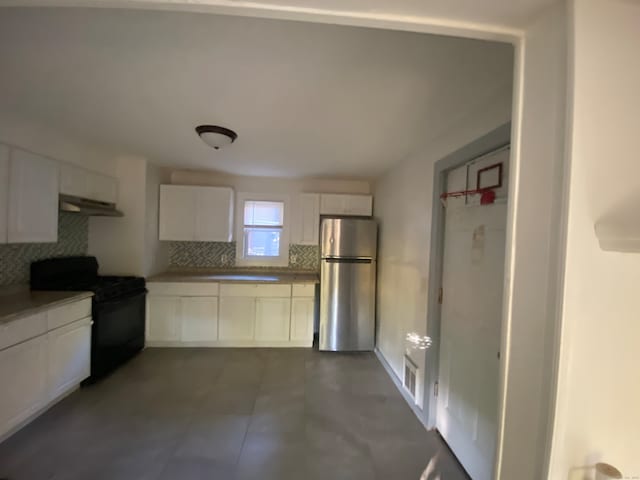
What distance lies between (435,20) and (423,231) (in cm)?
184

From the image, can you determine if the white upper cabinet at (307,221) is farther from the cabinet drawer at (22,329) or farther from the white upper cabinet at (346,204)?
the cabinet drawer at (22,329)

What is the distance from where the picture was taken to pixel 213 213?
3.78 meters

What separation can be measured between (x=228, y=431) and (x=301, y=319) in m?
1.67

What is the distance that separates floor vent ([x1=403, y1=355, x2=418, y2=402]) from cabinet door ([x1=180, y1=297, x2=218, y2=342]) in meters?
2.38

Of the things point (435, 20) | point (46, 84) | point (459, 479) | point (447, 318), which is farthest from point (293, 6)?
point (459, 479)

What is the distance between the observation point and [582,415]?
1.92 feet

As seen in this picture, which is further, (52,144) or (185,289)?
(185,289)

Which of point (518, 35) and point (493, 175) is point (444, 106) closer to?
point (493, 175)

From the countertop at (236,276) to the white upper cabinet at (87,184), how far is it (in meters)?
1.11

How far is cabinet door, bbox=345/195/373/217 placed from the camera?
13.0 feet

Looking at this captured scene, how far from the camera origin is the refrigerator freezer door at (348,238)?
3.49 metres

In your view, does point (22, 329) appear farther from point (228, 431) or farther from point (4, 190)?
point (228, 431)

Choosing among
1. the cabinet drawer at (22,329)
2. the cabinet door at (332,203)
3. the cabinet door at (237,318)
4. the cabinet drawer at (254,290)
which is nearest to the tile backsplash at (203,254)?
the cabinet drawer at (254,290)

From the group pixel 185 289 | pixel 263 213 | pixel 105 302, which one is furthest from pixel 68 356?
pixel 263 213
